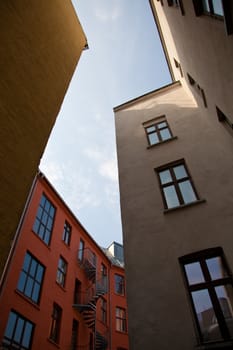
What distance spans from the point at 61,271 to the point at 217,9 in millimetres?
17870

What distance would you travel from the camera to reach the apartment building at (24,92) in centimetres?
577

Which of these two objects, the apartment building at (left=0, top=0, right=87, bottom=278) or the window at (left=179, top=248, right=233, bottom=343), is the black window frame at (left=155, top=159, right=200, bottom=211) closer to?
the window at (left=179, top=248, right=233, bottom=343)

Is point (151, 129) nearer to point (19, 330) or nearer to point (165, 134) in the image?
point (165, 134)

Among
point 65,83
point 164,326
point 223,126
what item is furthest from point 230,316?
point 65,83

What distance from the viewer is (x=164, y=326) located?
605 cm

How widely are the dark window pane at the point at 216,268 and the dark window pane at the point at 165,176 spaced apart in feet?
11.5

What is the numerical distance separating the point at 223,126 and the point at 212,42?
3.30 m

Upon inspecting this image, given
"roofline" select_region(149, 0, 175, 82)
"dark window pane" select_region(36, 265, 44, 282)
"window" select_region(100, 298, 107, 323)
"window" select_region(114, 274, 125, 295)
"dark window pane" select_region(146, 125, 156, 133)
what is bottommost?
"dark window pane" select_region(36, 265, 44, 282)

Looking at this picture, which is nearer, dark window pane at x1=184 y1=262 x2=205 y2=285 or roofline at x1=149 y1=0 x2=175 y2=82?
dark window pane at x1=184 y1=262 x2=205 y2=285

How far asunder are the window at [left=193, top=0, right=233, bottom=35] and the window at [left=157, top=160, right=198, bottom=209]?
511 centimetres

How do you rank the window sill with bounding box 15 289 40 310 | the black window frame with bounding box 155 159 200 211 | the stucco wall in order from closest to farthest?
1. the stucco wall
2. the black window frame with bounding box 155 159 200 211
3. the window sill with bounding box 15 289 40 310

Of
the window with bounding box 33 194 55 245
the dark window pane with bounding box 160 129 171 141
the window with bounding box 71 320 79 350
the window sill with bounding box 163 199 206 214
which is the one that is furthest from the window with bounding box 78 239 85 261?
the window sill with bounding box 163 199 206 214

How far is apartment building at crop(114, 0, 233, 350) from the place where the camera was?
574cm

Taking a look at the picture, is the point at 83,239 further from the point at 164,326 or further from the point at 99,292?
the point at 164,326
